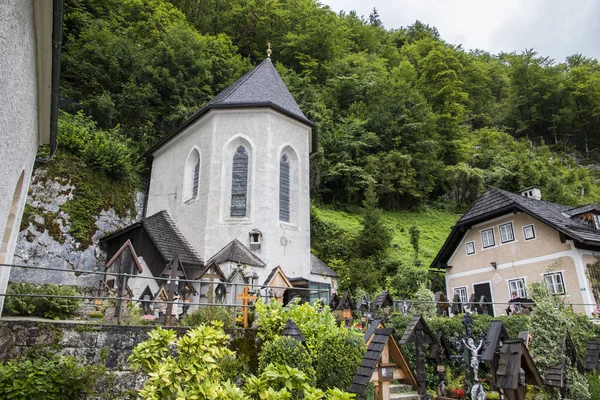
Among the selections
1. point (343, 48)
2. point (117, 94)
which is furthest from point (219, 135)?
point (343, 48)

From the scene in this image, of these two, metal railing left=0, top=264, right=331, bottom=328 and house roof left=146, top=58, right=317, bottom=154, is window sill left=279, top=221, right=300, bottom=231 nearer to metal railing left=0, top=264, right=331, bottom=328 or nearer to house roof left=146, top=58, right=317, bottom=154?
metal railing left=0, top=264, right=331, bottom=328

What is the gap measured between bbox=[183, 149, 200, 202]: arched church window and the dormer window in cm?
366

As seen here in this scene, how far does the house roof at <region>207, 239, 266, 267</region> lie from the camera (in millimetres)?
13344

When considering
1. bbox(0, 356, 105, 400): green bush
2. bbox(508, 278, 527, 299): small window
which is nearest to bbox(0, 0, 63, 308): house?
bbox(0, 356, 105, 400): green bush

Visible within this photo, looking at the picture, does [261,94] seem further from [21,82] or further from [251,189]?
[21,82]

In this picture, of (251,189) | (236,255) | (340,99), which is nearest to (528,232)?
(251,189)

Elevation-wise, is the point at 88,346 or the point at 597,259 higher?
the point at 597,259

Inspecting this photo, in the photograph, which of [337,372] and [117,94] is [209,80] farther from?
[337,372]

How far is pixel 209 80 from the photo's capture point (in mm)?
25109

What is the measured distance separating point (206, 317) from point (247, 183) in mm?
7941

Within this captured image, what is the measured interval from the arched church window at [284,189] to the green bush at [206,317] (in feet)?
24.3

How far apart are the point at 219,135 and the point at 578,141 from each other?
45.3 meters

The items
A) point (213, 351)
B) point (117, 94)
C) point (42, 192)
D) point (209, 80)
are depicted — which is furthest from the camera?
point (209, 80)

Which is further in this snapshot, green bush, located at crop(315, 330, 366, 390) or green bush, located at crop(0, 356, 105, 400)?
green bush, located at crop(315, 330, 366, 390)
